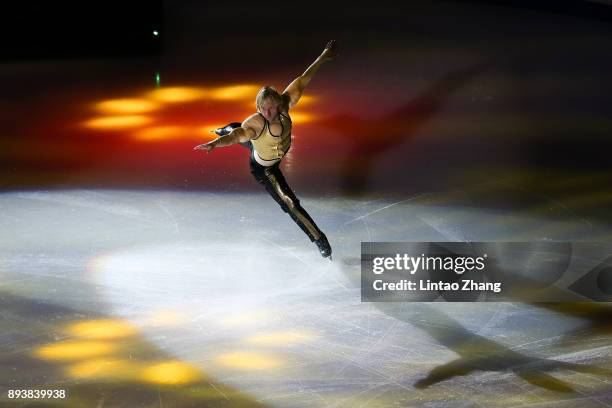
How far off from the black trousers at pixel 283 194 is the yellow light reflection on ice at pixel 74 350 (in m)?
1.46

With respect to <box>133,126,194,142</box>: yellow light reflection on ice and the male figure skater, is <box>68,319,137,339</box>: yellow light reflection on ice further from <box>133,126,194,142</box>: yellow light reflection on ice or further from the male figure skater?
<box>133,126,194,142</box>: yellow light reflection on ice

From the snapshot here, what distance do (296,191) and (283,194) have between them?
922 mm

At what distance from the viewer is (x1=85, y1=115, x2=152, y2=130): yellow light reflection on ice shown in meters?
8.12

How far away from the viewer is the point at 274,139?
5961 mm

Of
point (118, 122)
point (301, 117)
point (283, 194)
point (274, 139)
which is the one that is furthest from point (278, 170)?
point (118, 122)

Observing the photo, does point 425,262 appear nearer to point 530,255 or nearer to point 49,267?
point 530,255

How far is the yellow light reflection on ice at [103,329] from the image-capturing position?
5.63 meters

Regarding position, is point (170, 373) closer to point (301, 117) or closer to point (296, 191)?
point (296, 191)

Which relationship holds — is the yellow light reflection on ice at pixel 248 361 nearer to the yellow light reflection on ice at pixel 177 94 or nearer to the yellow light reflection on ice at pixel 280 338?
the yellow light reflection on ice at pixel 280 338

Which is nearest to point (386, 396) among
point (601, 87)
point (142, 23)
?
point (601, 87)

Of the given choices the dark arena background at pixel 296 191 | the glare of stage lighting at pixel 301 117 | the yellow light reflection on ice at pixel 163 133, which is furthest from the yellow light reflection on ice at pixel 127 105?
the glare of stage lighting at pixel 301 117

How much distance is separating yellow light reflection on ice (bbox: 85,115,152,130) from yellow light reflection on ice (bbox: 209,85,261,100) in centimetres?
69

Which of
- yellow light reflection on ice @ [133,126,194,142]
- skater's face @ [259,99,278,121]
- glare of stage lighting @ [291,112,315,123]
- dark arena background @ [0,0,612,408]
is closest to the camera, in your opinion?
dark arena background @ [0,0,612,408]

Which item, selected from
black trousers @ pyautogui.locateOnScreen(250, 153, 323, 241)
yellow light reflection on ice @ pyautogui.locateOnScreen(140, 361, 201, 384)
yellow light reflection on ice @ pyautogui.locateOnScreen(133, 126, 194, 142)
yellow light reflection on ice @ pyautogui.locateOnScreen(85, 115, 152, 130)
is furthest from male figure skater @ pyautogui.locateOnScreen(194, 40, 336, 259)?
yellow light reflection on ice @ pyautogui.locateOnScreen(85, 115, 152, 130)
